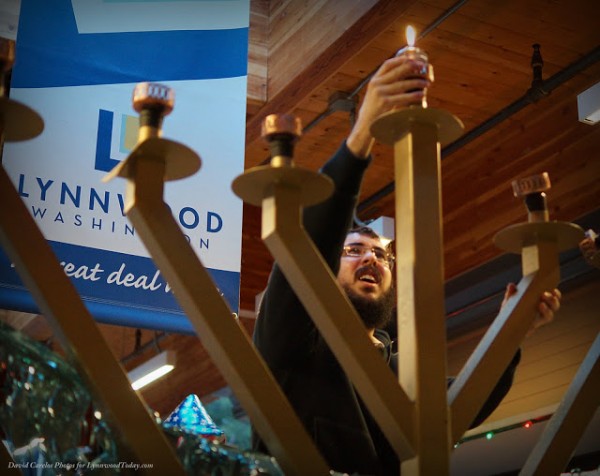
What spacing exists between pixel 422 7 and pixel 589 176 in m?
1.44

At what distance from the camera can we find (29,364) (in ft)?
3.16

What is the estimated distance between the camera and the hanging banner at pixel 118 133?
241 cm

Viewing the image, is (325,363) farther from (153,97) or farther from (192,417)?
(192,417)

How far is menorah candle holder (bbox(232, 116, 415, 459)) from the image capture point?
1.04 meters

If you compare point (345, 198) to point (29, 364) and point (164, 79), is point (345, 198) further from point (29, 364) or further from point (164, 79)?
point (164, 79)

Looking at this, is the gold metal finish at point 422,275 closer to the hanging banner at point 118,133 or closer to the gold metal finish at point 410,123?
the gold metal finish at point 410,123

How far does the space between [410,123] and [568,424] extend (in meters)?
0.46

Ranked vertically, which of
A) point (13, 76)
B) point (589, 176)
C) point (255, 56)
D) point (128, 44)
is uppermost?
point (255, 56)

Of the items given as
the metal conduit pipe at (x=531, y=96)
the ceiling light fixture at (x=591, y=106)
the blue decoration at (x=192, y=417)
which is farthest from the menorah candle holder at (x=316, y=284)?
the metal conduit pipe at (x=531, y=96)

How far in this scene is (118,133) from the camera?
2580 millimetres

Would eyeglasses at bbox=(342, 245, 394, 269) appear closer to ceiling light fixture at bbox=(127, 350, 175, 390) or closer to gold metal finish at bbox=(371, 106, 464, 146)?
gold metal finish at bbox=(371, 106, 464, 146)

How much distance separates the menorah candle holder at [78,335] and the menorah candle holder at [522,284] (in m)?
0.38

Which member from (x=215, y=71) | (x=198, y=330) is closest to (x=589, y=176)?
(x=215, y=71)

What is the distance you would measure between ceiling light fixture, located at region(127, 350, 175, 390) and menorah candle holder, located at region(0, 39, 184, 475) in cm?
536
